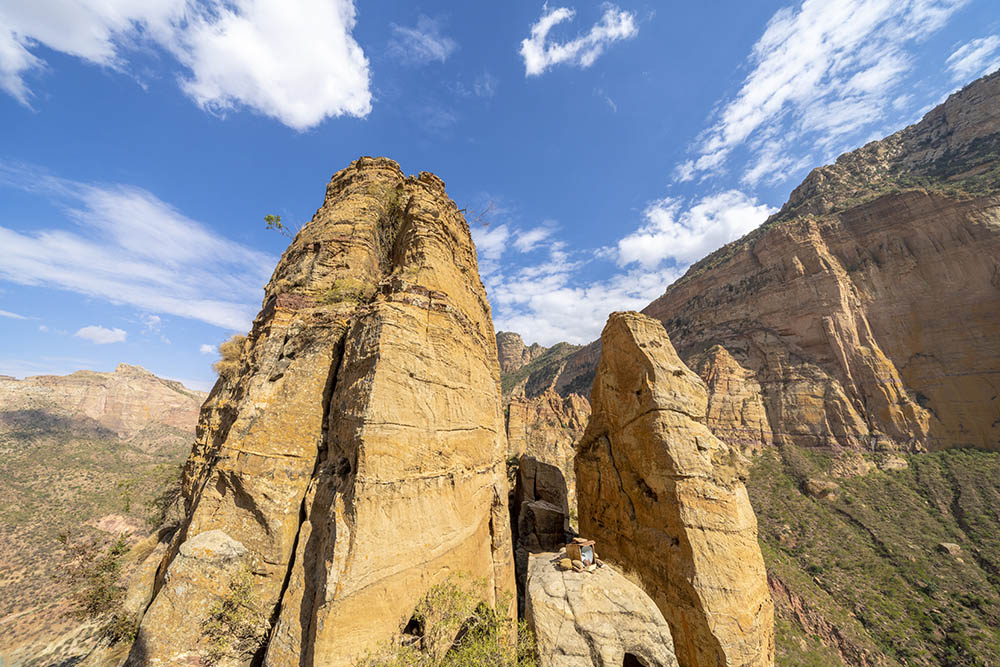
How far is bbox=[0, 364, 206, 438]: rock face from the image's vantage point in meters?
97.2

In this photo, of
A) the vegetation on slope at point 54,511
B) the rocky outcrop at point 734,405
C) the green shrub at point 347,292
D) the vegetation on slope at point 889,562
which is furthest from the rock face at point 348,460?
the rocky outcrop at point 734,405

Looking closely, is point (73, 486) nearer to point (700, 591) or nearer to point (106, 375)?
point (700, 591)

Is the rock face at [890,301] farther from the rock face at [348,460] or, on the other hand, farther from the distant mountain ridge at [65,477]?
the distant mountain ridge at [65,477]

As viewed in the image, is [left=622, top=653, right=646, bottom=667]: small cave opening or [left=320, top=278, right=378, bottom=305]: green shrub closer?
[left=622, top=653, right=646, bottom=667]: small cave opening

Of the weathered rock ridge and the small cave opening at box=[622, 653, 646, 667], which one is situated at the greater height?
the weathered rock ridge

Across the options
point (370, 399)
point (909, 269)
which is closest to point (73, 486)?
point (370, 399)

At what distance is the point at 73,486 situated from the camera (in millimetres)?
51844

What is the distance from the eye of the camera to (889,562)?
3634 centimetres

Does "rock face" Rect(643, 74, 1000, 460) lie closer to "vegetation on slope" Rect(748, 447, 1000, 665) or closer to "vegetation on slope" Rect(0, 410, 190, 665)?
"vegetation on slope" Rect(748, 447, 1000, 665)

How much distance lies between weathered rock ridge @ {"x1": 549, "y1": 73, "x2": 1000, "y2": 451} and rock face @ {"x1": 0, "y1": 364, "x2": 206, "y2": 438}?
156 m

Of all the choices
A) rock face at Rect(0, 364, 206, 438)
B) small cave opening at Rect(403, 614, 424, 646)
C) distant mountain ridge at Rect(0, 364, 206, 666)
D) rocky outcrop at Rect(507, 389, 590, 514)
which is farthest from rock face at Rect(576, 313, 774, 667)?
rock face at Rect(0, 364, 206, 438)

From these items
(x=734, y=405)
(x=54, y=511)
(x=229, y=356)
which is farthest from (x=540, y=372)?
(x=229, y=356)

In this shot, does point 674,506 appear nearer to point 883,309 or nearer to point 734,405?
point 734,405

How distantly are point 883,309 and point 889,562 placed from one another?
46.6m
